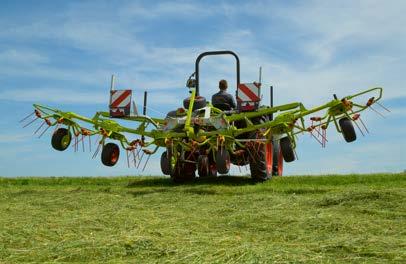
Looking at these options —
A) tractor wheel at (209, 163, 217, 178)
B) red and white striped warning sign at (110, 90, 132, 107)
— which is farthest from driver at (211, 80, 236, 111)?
red and white striped warning sign at (110, 90, 132, 107)

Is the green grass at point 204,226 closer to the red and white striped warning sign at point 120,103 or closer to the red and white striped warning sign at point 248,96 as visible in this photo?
the red and white striped warning sign at point 248,96

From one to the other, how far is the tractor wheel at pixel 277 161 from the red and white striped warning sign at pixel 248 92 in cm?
205

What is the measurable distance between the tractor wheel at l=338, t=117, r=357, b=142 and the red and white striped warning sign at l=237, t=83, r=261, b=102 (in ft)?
5.47

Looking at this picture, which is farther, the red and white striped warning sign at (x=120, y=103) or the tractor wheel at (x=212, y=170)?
the tractor wheel at (x=212, y=170)

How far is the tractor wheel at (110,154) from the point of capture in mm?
9805

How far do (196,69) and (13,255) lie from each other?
753cm

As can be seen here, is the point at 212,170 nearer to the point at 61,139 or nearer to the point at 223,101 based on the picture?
the point at 223,101

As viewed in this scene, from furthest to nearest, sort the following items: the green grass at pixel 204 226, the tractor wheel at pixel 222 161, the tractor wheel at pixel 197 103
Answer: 1. the tractor wheel at pixel 197 103
2. the tractor wheel at pixel 222 161
3. the green grass at pixel 204 226

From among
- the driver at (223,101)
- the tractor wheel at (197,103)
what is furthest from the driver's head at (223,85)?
the tractor wheel at (197,103)

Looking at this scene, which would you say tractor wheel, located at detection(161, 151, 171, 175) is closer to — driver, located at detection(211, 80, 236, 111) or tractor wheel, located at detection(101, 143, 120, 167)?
tractor wheel, located at detection(101, 143, 120, 167)

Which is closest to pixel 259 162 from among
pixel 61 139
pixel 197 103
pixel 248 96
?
pixel 248 96

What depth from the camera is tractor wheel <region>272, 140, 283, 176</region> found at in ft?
38.5

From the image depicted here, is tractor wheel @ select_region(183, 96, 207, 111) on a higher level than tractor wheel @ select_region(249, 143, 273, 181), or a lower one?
higher

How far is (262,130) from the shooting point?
10.0 meters
